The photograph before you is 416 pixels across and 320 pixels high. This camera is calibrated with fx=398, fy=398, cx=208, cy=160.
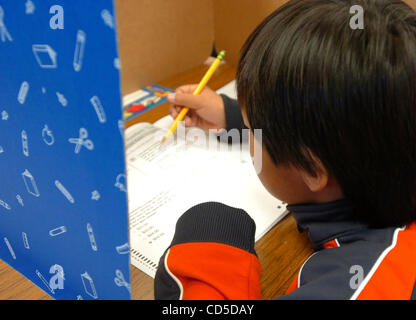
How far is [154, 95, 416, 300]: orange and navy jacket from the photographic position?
0.38 m

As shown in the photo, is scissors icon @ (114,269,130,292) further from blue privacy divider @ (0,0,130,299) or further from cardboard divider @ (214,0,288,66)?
cardboard divider @ (214,0,288,66)

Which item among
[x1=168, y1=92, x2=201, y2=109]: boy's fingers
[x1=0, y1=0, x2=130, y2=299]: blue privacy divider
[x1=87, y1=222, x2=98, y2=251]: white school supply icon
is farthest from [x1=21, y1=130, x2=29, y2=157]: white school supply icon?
[x1=168, y1=92, x2=201, y2=109]: boy's fingers

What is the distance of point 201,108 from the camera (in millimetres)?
832

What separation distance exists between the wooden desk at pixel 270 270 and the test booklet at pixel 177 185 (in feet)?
0.04

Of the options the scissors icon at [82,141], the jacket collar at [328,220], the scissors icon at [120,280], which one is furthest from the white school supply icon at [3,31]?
the jacket collar at [328,220]

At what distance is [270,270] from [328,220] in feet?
0.35

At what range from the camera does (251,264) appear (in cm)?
49

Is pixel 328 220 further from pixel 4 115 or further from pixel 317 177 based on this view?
pixel 4 115

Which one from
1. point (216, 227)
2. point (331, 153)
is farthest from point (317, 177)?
point (216, 227)

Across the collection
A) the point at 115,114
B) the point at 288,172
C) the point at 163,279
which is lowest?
Result: the point at 163,279

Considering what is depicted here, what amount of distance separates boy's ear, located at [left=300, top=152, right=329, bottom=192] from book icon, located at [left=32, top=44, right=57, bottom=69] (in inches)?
10.7

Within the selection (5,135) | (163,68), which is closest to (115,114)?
(5,135)
